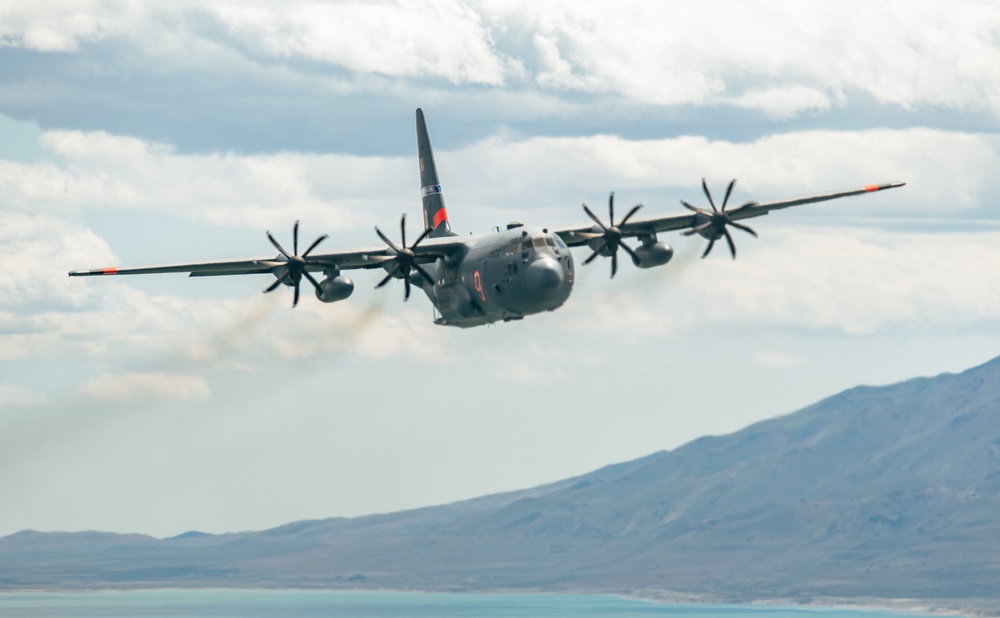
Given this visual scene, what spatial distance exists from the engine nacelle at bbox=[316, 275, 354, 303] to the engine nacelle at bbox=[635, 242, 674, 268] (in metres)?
18.7

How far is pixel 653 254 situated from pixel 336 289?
66.4 ft

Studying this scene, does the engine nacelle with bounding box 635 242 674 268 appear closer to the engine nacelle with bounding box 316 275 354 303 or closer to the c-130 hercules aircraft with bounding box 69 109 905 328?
the c-130 hercules aircraft with bounding box 69 109 905 328

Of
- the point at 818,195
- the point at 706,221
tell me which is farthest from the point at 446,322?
the point at 818,195

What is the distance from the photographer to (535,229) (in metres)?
90.6

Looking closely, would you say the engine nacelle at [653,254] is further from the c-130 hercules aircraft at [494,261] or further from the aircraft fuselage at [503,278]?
the aircraft fuselage at [503,278]

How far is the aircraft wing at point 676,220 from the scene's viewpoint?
10006 cm

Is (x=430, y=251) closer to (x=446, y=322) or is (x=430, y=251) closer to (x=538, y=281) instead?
(x=446, y=322)

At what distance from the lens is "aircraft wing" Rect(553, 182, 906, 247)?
328 feet

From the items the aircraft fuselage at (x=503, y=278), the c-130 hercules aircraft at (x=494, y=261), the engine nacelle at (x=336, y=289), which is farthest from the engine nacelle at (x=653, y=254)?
the engine nacelle at (x=336, y=289)

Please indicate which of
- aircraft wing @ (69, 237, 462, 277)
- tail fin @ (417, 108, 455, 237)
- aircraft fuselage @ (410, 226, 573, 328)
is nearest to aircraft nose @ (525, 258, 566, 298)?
aircraft fuselage @ (410, 226, 573, 328)

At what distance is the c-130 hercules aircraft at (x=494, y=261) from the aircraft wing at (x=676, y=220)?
64mm

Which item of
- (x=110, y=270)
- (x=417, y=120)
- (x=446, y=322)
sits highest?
(x=417, y=120)

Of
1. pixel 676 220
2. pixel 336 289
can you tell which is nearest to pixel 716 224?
pixel 676 220

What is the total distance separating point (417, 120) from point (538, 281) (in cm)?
3849
